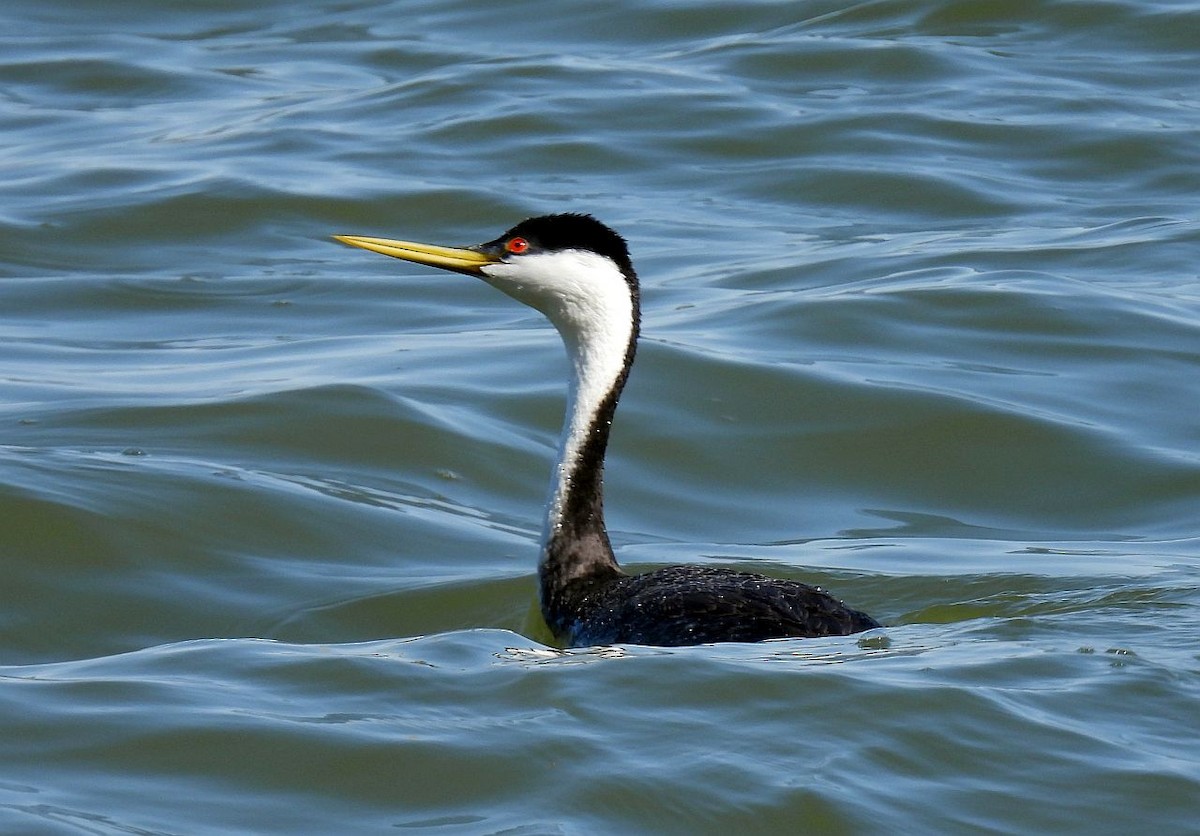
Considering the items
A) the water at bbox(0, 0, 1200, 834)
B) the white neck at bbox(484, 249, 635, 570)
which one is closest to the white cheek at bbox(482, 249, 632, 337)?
the white neck at bbox(484, 249, 635, 570)

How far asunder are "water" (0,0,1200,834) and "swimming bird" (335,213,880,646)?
1.11ft

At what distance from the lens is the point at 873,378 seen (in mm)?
10500

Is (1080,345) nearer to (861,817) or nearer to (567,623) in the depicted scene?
(567,623)

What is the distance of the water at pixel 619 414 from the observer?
16.7 ft

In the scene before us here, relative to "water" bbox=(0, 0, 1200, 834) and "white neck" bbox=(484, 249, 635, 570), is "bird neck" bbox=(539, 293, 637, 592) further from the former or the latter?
"water" bbox=(0, 0, 1200, 834)

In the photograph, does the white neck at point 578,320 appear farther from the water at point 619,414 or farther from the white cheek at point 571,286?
the water at point 619,414

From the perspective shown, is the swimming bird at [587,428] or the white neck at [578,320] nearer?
the swimming bird at [587,428]

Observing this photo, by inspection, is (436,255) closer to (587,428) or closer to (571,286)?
(571,286)

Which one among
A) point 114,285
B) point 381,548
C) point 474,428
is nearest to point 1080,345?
point 474,428

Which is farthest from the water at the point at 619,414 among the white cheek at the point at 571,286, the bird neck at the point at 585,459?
the white cheek at the point at 571,286

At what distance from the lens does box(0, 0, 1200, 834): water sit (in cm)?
508

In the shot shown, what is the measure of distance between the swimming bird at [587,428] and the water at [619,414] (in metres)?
0.34

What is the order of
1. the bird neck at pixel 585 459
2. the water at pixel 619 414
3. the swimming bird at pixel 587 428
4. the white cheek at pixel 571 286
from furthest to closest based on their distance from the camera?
the bird neck at pixel 585 459, the white cheek at pixel 571 286, the swimming bird at pixel 587 428, the water at pixel 619 414

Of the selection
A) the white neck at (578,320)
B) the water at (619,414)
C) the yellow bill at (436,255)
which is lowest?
the water at (619,414)
